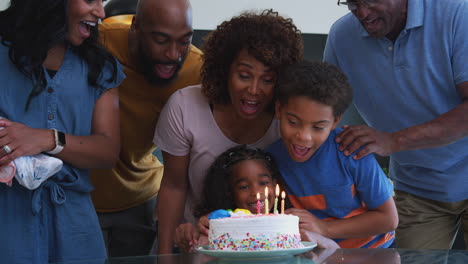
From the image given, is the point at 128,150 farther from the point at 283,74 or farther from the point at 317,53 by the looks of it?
the point at 317,53

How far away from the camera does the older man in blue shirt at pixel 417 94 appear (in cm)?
257

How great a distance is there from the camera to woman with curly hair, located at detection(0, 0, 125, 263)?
6.91 feet

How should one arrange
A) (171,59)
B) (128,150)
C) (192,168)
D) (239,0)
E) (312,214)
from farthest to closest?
(239,0) < (128,150) < (171,59) < (192,168) < (312,214)

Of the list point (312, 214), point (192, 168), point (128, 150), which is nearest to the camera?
point (312, 214)

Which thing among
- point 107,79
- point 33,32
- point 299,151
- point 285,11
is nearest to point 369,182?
point 299,151

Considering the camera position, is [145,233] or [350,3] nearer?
[350,3]

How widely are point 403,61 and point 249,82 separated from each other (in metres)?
0.74

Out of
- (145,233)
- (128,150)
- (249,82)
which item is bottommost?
(145,233)

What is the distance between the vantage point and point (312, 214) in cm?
229

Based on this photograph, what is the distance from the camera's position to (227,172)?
95.9 inches

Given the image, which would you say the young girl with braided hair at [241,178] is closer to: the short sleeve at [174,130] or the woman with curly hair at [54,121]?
the short sleeve at [174,130]

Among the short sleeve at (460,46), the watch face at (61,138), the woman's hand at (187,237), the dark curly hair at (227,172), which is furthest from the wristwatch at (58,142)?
the short sleeve at (460,46)

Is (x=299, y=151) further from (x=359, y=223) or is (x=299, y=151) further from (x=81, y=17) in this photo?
(x=81, y=17)

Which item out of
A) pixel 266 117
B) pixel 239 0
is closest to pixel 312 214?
pixel 266 117
